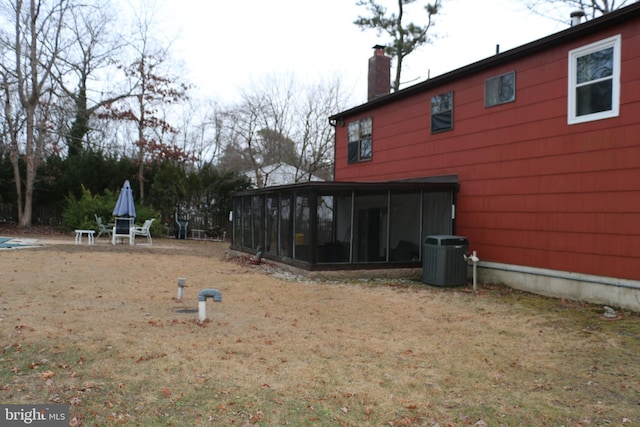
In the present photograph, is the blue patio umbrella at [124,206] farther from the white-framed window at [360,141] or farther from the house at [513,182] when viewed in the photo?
the white-framed window at [360,141]

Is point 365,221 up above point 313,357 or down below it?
above

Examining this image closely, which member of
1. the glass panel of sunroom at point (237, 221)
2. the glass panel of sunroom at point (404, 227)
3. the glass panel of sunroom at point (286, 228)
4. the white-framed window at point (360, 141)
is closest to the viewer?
the glass panel of sunroom at point (404, 227)

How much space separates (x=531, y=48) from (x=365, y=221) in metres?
4.24

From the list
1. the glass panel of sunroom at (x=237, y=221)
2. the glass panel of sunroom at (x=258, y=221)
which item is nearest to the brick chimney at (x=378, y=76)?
the glass panel of sunroom at (x=258, y=221)

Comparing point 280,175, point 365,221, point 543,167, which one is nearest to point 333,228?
point 365,221

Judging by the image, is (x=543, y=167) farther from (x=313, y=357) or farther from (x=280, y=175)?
(x=280, y=175)

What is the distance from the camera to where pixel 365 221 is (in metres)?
9.90

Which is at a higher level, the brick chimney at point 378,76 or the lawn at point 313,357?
the brick chimney at point 378,76

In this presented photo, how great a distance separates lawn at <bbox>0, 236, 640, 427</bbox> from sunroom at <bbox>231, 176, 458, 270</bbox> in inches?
64.7

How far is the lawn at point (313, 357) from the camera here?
3.54 metres

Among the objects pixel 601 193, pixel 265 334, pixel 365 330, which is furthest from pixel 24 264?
pixel 601 193

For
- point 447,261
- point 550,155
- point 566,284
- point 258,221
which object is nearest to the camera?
point 566,284

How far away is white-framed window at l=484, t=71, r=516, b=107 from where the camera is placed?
9.21 meters

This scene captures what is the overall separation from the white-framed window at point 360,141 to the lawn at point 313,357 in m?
5.85
